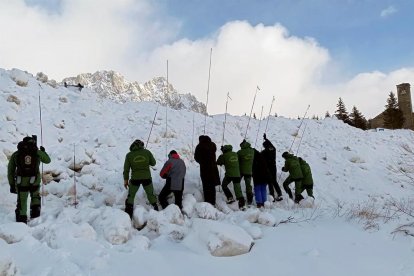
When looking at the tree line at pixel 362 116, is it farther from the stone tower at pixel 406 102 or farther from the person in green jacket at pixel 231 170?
the person in green jacket at pixel 231 170

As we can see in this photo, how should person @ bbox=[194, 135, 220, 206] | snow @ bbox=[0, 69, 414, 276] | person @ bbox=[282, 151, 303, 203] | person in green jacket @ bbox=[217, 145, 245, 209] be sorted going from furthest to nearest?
1. person @ bbox=[282, 151, 303, 203]
2. person in green jacket @ bbox=[217, 145, 245, 209]
3. person @ bbox=[194, 135, 220, 206]
4. snow @ bbox=[0, 69, 414, 276]

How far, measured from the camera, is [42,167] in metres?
10.0

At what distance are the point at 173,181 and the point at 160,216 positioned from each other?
1.82m

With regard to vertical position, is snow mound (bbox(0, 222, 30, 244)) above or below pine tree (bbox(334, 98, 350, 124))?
below

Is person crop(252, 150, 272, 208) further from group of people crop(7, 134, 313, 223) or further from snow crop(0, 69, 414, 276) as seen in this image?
snow crop(0, 69, 414, 276)

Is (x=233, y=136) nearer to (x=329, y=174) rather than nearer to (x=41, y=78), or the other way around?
(x=329, y=174)

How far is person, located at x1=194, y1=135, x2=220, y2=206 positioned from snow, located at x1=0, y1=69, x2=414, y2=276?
1.32 feet

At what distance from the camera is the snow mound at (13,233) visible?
6.16 meters

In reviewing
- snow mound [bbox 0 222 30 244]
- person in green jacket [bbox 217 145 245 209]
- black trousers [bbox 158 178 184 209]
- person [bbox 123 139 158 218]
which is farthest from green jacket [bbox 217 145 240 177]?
snow mound [bbox 0 222 30 244]

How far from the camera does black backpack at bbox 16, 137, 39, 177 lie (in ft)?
26.9

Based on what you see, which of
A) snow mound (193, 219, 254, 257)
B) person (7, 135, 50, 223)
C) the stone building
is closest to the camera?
snow mound (193, 219, 254, 257)

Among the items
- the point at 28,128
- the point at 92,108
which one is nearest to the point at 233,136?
the point at 92,108

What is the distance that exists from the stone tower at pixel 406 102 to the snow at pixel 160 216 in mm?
42588

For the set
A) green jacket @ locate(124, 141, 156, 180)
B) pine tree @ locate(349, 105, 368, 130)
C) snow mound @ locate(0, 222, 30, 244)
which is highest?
pine tree @ locate(349, 105, 368, 130)
